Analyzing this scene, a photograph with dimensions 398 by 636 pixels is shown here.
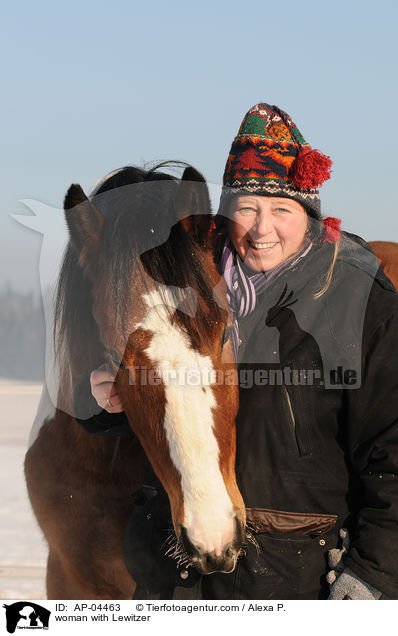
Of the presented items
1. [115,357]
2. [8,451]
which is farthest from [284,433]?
[8,451]

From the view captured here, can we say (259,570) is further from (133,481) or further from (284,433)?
(133,481)

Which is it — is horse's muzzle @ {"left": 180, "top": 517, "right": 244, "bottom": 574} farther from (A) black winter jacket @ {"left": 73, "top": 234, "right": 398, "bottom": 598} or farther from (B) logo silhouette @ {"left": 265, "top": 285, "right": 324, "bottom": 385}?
(B) logo silhouette @ {"left": 265, "top": 285, "right": 324, "bottom": 385}

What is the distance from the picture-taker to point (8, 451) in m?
8.77

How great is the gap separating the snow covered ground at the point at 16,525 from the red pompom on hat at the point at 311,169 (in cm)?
183

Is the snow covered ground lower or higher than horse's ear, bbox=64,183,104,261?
lower

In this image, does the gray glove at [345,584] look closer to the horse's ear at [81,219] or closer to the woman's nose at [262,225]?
the woman's nose at [262,225]

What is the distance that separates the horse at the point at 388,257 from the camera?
3.26 m

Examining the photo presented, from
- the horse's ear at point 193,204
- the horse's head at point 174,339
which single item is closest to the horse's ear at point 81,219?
the horse's head at point 174,339

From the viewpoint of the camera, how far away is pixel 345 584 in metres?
1.79

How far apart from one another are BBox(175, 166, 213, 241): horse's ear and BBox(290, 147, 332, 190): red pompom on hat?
0.31 m

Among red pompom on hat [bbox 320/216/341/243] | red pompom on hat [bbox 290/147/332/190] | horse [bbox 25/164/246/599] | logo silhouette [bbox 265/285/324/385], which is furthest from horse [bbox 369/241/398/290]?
horse [bbox 25/164/246/599]

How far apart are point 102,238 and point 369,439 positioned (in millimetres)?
1036
